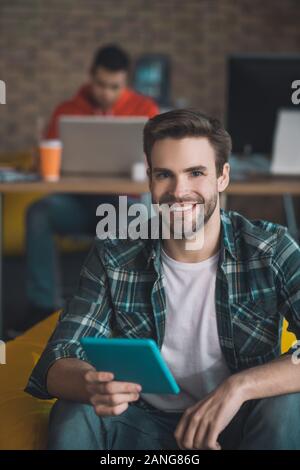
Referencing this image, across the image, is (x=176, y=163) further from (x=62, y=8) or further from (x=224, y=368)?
(x=62, y=8)

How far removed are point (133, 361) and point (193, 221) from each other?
1.30 ft

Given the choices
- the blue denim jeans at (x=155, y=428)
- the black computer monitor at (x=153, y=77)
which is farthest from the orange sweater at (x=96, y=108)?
the blue denim jeans at (x=155, y=428)

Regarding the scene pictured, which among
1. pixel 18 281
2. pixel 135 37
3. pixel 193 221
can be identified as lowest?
pixel 18 281

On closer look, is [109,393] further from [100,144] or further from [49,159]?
[100,144]

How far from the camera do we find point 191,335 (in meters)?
1.68

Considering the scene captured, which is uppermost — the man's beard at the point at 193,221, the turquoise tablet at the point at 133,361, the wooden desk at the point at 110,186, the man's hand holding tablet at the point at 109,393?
the wooden desk at the point at 110,186

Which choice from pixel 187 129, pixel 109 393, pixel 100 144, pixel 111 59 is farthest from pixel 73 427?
pixel 111 59

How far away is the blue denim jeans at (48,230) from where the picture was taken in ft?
12.1

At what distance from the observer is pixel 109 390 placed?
4.64 ft

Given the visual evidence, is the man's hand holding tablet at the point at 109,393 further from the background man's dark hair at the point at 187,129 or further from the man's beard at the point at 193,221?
the background man's dark hair at the point at 187,129

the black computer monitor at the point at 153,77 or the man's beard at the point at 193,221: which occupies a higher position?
the black computer monitor at the point at 153,77

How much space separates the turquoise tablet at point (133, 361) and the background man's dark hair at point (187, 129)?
0.53 meters

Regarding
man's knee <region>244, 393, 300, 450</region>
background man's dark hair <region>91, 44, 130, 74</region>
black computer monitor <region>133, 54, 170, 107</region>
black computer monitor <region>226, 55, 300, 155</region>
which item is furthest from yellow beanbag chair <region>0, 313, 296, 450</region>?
black computer monitor <region>133, 54, 170, 107</region>
